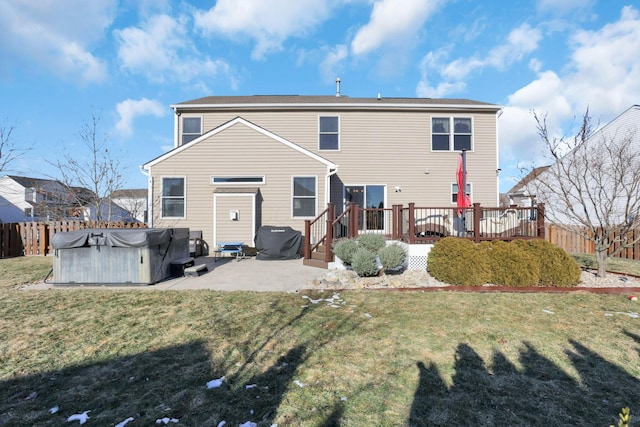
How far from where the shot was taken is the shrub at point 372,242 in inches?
289

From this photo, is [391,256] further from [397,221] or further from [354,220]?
[354,220]

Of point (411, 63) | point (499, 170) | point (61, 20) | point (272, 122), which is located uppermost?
point (411, 63)

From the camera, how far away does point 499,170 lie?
41.0 feet

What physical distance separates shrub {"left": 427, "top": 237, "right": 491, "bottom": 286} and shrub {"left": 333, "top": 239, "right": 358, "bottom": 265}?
1.87 metres

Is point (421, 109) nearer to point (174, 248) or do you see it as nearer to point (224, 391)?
point (174, 248)

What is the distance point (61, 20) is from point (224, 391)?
44.5 ft

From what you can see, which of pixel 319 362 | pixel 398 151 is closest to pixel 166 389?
pixel 319 362

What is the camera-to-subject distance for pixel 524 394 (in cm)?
250

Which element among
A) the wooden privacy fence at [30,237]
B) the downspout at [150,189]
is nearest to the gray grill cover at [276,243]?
the downspout at [150,189]

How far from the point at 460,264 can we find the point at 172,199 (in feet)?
31.1

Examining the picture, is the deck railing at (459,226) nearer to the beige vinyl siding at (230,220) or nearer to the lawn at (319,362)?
the beige vinyl siding at (230,220)

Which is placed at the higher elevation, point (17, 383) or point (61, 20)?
point (61, 20)

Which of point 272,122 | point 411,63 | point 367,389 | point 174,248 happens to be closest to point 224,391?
point 367,389

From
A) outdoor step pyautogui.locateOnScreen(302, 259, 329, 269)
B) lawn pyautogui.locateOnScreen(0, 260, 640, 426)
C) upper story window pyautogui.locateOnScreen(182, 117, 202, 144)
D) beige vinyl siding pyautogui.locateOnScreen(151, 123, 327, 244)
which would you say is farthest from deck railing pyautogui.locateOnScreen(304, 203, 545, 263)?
upper story window pyautogui.locateOnScreen(182, 117, 202, 144)
